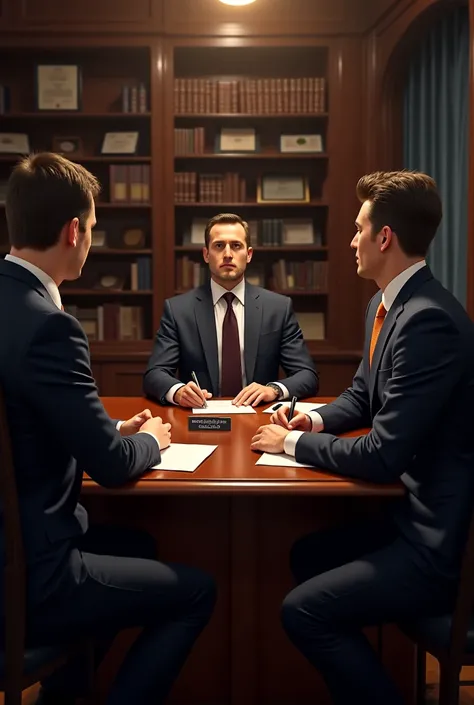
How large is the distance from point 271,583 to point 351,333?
3.00 metres

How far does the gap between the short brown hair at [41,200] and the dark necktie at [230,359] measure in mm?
1793

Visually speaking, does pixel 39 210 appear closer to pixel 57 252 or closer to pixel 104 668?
pixel 57 252

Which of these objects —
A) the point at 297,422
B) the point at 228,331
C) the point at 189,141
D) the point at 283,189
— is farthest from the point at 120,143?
the point at 297,422

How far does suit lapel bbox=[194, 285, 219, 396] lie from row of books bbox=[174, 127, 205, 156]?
1.84 m

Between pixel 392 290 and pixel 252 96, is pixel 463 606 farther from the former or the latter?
pixel 252 96

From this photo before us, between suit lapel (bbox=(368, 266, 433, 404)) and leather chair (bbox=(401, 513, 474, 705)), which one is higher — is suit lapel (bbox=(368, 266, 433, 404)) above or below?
above

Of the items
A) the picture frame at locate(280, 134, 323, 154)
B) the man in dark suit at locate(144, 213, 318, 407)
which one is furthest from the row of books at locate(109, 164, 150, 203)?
the man in dark suit at locate(144, 213, 318, 407)

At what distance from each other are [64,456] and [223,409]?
114cm

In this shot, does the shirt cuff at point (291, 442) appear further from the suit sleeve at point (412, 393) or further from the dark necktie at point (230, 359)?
→ the dark necktie at point (230, 359)

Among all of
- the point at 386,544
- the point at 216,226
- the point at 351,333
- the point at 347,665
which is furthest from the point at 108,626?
the point at 351,333

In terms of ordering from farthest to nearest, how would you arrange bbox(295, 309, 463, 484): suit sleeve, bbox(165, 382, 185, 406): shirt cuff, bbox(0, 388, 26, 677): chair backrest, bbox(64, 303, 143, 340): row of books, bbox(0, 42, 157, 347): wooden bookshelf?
1. bbox(64, 303, 143, 340): row of books
2. bbox(0, 42, 157, 347): wooden bookshelf
3. bbox(165, 382, 185, 406): shirt cuff
4. bbox(295, 309, 463, 484): suit sleeve
5. bbox(0, 388, 26, 677): chair backrest

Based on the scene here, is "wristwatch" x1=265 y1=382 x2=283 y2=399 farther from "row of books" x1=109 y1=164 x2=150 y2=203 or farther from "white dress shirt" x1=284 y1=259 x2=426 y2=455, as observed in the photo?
"row of books" x1=109 y1=164 x2=150 y2=203

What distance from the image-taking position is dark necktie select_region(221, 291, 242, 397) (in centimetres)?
323

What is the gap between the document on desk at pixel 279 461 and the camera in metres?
1.74
